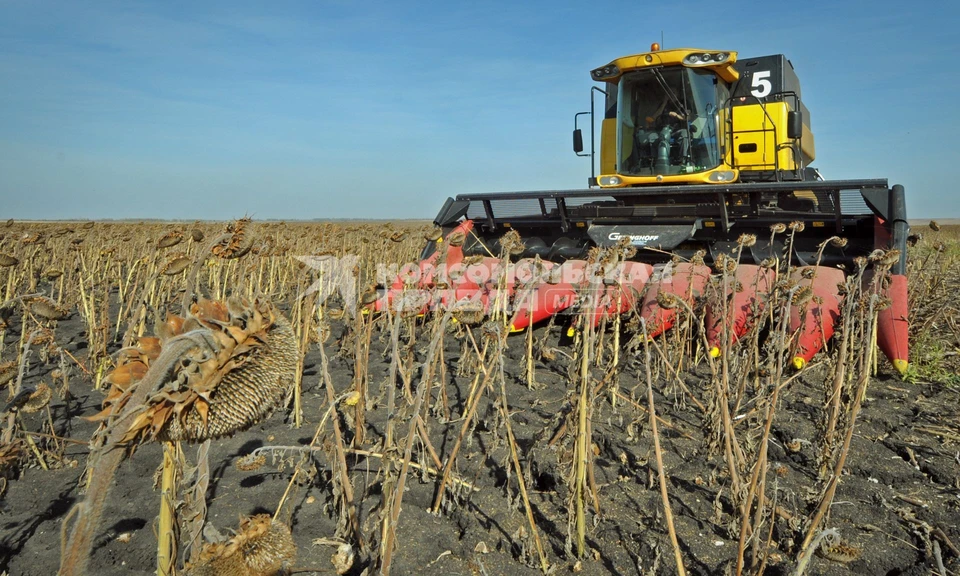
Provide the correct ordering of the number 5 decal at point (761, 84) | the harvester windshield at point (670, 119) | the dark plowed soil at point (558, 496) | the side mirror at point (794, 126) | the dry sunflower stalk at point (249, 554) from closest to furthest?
the dry sunflower stalk at point (249, 554) < the dark plowed soil at point (558, 496) < the side mirror at point (794, 126) < the harvester windshield at point (670, 119) < the number 5 decal at point (761, 84)

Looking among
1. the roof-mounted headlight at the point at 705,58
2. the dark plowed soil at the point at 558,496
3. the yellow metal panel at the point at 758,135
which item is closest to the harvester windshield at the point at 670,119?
the roof-mounted headlight at the point at 705,58

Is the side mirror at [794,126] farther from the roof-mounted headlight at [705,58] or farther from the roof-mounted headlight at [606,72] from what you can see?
the roof-mounted headlight at [606,72]

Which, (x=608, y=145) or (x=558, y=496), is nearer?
(x=558, y=496)

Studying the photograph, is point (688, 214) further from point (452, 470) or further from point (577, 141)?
point (452, 470)

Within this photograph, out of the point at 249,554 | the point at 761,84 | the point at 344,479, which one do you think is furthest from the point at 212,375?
the point at 761,84

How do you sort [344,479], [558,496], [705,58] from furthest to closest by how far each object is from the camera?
[705,58] < [558,496] < [344,479]

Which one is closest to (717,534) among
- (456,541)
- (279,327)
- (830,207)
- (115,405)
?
(456,541)

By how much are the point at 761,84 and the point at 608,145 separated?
2.19 meters

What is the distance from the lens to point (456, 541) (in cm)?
258

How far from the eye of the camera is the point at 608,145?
985cm

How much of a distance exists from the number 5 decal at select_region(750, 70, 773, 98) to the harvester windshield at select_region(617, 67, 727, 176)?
119 cm

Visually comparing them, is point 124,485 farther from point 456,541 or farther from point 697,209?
point 697,209

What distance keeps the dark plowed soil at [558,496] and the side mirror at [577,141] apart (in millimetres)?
5355

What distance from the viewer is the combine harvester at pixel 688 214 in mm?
4922
